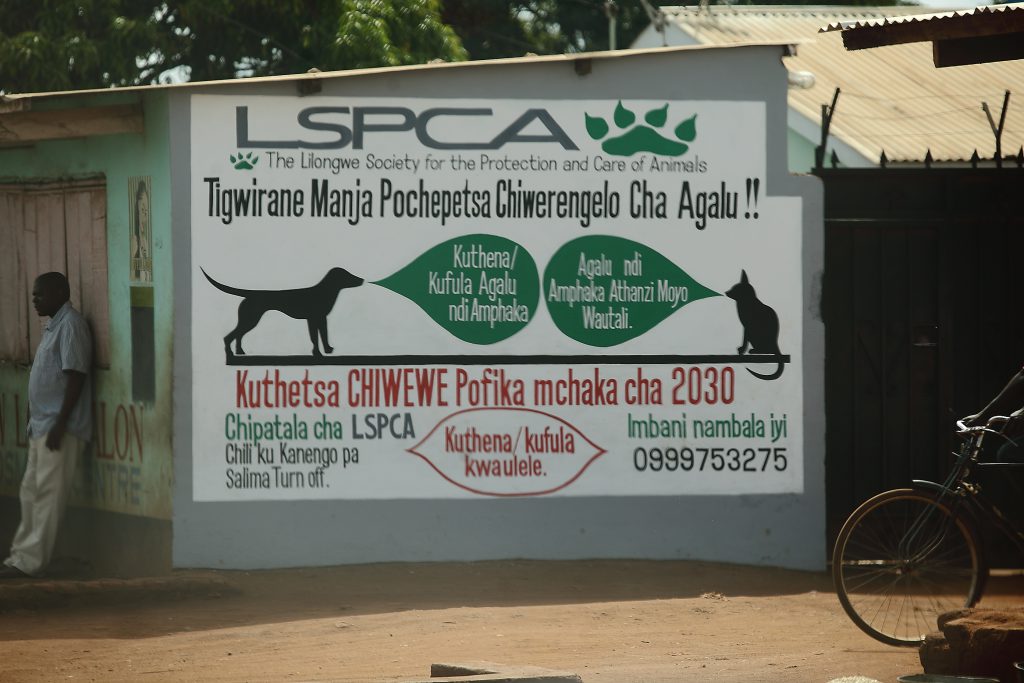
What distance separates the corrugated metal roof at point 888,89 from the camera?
49.8 feet

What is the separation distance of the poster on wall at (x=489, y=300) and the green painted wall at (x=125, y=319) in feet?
0.72

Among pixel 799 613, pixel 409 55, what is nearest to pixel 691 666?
pixel 799 613

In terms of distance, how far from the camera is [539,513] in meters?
8.15

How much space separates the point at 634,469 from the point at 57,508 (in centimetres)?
339

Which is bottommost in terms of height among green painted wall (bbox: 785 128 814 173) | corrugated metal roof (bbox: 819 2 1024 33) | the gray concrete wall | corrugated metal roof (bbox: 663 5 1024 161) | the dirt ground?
the dirt ground

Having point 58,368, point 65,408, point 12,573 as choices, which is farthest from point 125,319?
point 12,573

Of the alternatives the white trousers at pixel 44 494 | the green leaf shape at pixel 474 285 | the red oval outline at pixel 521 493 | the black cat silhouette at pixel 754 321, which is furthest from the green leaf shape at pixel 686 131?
the white trousers at pixel 44 494

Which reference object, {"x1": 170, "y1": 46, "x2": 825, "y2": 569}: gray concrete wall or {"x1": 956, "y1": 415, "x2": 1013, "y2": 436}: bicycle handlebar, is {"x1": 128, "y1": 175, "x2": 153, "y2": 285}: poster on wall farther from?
{"x1": 956, "y1": 415, "x2": 1013, "y2": 436}: bicycle handlebar

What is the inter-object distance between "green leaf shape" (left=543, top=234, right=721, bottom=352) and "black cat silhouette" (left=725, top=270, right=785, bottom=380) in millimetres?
156

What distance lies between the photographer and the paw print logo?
8.15m

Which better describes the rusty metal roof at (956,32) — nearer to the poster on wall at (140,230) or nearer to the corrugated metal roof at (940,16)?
the corrugated metal roof at (940,16)

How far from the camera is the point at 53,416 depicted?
850 centimetres

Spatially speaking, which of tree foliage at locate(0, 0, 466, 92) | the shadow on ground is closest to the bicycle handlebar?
the shadow on ground

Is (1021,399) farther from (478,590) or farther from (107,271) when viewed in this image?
(107,271)
